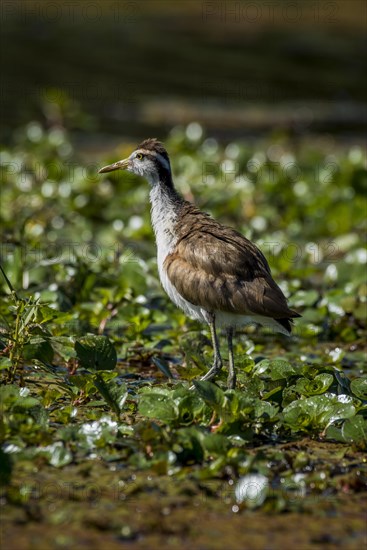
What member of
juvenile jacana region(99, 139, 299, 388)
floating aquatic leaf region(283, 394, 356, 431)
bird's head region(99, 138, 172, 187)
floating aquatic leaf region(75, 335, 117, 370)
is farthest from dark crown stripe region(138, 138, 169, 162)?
floating aquatic leaf region(283, 394, 356, 431)

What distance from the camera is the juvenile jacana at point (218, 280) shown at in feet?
19.7

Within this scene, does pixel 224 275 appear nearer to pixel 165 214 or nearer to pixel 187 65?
pixel 165 214

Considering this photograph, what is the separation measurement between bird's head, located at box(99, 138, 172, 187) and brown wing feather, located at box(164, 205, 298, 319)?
0.78 meters

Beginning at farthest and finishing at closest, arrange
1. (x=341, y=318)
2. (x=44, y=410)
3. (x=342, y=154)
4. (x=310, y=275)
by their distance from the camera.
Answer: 1. (x=342, y=154)
2. (x=310, y=275)
3. (x=341, y=318)
4. (x=44, y=410)

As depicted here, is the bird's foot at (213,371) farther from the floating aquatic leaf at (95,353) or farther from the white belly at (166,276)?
the floating aquatic leaf at (95,353)

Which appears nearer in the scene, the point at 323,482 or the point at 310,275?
the point at 323,482

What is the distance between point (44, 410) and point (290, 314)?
5.23 feet

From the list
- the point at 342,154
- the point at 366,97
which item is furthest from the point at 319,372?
the point at 366,97

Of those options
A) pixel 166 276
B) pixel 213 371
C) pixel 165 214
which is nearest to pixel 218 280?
pixel 166 276

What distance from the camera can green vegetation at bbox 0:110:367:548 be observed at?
4.51 meters

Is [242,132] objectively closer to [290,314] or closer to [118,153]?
[118,153]

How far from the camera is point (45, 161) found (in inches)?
448

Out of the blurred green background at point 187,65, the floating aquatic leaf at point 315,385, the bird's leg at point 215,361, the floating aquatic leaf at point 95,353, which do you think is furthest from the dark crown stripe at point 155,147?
the blurred green background at point 187,65

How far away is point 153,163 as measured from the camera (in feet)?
23.1
